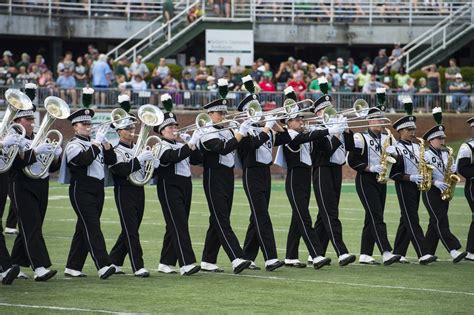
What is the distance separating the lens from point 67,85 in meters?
28.2

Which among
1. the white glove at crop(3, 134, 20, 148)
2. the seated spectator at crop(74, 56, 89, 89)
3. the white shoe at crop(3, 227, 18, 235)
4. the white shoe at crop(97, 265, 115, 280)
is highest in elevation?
the seated spectator at crop(74, 56, 89, 89)

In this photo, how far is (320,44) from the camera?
1439 inches

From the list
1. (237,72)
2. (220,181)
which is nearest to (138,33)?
(237,72)

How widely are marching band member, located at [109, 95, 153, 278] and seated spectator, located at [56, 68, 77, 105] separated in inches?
574

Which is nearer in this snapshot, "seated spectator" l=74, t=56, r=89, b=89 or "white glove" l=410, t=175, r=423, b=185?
"white glove" l=410, t=175, r=423, b=185

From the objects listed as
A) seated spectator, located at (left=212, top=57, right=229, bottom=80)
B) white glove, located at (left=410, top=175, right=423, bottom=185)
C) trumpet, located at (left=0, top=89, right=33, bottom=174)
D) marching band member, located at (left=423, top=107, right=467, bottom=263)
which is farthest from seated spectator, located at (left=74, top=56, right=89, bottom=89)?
trumpet, located at (left=0, top=89, right=33, bottom=174)

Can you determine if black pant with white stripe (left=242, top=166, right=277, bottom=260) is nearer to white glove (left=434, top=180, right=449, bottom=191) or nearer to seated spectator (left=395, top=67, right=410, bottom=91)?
white glove (left=434, top=180, right=449, bottom=191)

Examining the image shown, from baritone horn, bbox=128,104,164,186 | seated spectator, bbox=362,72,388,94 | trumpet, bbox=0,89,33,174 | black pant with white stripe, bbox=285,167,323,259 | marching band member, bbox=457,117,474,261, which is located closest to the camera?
trumpet, bbox=0,89,33,174

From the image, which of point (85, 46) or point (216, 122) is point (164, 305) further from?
point (85, 46)

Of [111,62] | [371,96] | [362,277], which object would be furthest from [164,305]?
[111,62]

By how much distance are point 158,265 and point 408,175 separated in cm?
298

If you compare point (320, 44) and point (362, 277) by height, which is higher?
point (320, 44)

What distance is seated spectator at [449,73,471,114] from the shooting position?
29.4 m

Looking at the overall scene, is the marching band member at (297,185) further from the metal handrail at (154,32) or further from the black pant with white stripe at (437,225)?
the metal handrail at (154,32)
